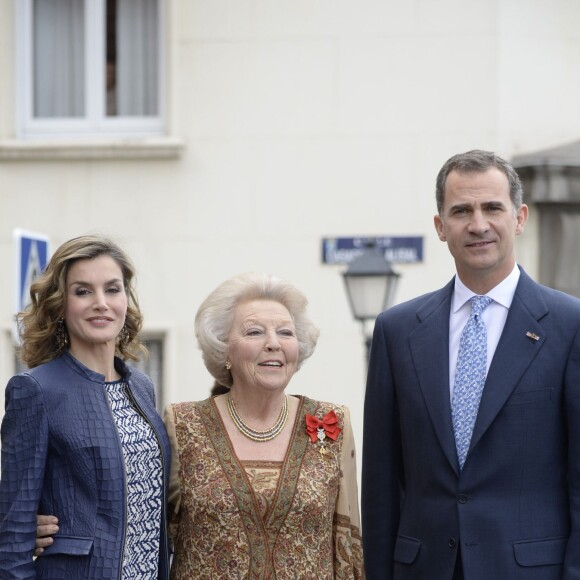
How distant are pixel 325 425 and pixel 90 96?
6.84 metres

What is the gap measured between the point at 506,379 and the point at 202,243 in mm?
6565

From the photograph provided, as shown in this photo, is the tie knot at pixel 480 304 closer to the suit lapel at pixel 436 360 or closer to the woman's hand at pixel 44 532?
the suit lapel at pixel 436 360

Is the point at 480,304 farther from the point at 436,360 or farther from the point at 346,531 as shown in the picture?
the point at 346,531

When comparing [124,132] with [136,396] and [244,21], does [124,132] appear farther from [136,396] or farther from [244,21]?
[136,396]

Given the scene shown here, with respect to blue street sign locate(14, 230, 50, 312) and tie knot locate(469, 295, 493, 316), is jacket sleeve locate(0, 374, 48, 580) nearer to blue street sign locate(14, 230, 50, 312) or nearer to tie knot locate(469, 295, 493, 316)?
tie knot locate(469, 295, 493, 316)

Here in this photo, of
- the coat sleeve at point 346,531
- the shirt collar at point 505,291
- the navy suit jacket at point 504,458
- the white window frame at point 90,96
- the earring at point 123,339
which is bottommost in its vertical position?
the coat sleeve at point 346,531

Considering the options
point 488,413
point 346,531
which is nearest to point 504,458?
point 488,413

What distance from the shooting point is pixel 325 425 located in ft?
14.9

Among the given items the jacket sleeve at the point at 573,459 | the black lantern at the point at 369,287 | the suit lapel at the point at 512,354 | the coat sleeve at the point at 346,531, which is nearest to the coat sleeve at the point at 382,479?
the coat sleeve at the point at 346,531

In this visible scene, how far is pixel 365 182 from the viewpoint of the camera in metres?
10.3

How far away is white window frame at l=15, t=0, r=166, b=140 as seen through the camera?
10727mm

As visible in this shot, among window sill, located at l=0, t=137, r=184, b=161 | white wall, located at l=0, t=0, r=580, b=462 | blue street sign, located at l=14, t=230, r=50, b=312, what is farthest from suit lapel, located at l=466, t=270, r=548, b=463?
window sill, located at l=0, t=137, r=184, b=161

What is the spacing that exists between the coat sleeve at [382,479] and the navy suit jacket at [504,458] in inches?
2.2

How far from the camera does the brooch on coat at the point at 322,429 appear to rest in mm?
4516
